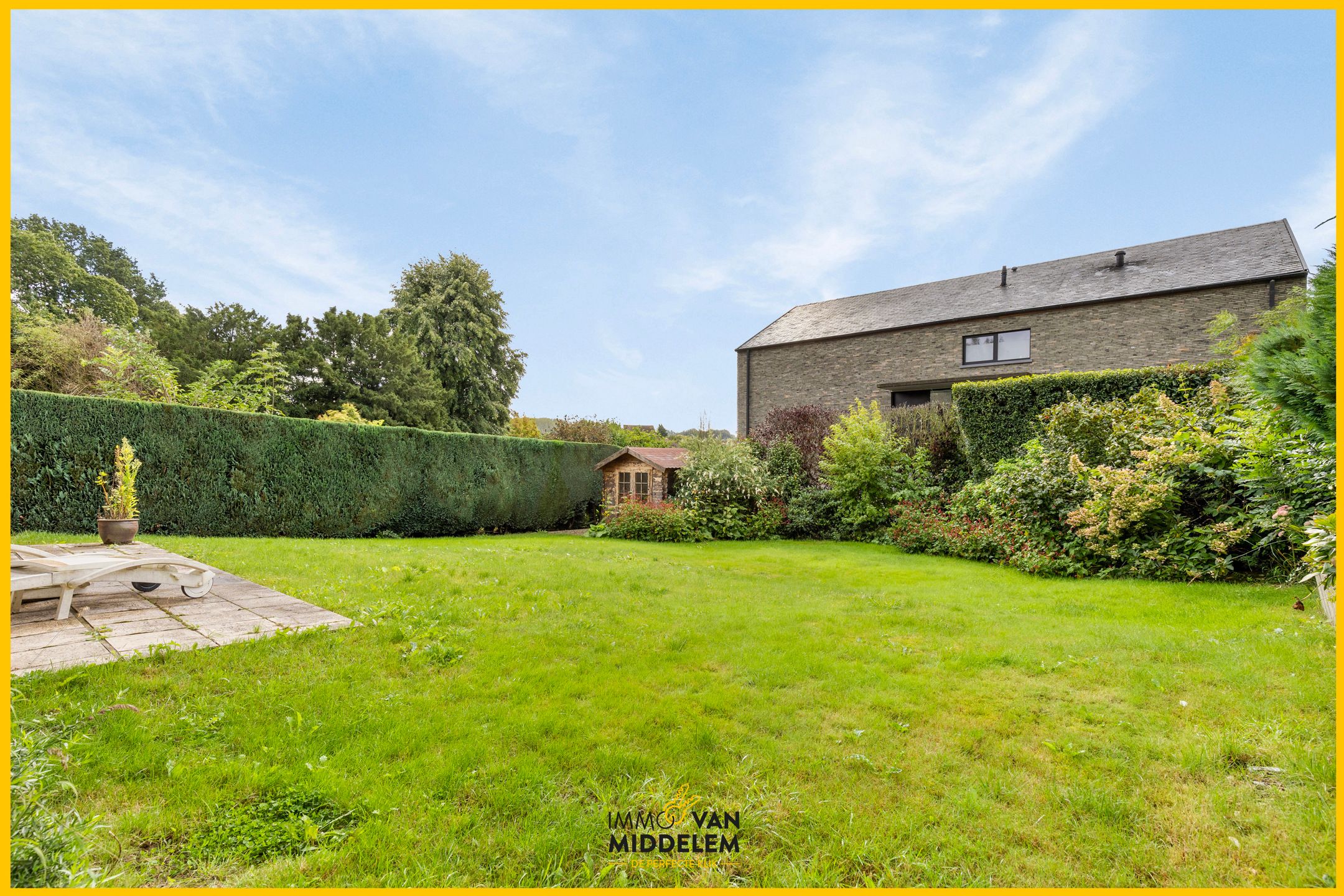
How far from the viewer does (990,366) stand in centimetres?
1845

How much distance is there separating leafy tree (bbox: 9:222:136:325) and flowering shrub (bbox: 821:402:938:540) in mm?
26896

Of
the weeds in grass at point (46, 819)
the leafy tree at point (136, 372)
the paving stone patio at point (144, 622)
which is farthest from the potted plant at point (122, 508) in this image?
the weeds in grass at point (46, 819)

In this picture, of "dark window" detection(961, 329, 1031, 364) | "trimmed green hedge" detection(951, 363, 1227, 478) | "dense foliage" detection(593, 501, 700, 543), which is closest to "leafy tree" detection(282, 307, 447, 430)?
"dense foliage" detection(593, 501, 700, 543)

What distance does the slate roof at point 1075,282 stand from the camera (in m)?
15.7

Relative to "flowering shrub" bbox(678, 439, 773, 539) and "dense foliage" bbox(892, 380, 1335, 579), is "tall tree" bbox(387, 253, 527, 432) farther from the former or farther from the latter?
"dense foliage" bbox(892, 380, 1335, 579)

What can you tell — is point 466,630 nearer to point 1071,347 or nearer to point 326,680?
point 326,680

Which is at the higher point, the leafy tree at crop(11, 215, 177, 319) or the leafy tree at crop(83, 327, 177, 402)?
the leafy tree at crop(11, 215, 177, 319)

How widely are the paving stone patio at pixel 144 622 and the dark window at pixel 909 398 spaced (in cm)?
1896

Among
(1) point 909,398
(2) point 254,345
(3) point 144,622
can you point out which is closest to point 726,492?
(1) point 909,398

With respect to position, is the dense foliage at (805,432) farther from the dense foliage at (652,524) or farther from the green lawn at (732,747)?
the green lawn at (732,747)

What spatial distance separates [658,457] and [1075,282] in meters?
14.1

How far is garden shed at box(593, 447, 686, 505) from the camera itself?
55.7 ft

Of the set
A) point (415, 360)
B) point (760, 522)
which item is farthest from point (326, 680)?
point (415, 360)

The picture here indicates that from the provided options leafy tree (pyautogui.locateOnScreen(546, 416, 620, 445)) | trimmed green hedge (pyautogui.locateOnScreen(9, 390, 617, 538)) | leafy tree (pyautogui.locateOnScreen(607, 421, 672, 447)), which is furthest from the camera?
leafy tree (pyautogui.locateOnScreen(607, 421, 672, 447))
